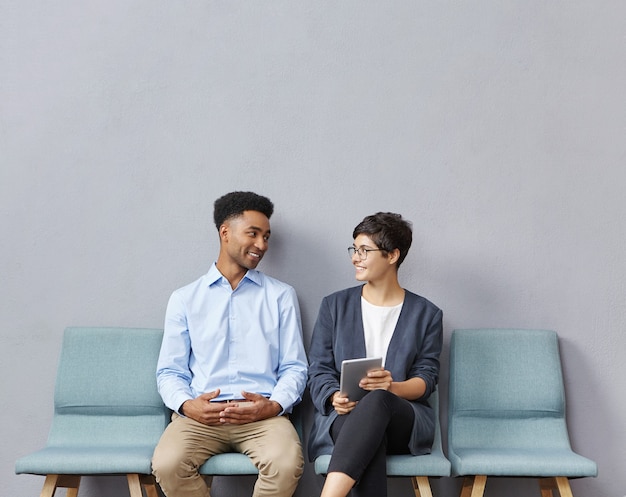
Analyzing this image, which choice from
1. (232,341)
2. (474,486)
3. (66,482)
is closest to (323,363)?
(232,341)

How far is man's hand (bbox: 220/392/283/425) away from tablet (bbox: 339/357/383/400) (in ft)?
1.04

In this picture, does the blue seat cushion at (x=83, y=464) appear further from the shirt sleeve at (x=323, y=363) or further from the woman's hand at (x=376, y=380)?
the woman's hand at (x=376, y=380)

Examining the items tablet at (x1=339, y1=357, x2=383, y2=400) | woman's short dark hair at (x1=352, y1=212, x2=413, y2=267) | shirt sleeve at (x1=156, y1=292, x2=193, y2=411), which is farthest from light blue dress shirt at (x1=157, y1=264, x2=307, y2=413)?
woman's short dark hair at (x1=352, y1=212, x2=413, y2=267)

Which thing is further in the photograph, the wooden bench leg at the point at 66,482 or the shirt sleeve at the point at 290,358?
the shirt sleeve at the point at 290,358

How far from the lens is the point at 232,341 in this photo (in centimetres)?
312

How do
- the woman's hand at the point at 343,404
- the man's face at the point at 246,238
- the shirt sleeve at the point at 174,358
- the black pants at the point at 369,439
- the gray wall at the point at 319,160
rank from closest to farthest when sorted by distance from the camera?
the black pants at the point at 369,439
the woman's hand at the point at 343,404
the shirt sleeve at the point at 174,358
the man's face at the point at 246,238
the gray wall at the point at 319,160

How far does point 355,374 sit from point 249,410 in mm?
445

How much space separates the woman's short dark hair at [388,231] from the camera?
3029 mm

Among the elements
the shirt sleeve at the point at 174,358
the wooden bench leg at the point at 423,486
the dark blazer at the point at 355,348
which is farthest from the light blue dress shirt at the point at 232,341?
the wooden bench leg at the point at 423,486

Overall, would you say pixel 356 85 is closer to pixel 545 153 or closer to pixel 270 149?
pixel 270 149

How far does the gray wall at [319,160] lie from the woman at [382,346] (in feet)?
0.96

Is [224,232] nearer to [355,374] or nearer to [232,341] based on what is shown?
[232,341]

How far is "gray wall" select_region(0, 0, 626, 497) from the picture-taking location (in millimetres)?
3369

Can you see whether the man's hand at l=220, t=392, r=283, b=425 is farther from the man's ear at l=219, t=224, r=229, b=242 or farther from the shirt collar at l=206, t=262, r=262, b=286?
the man's ear at l=219, t=224, r=229, b=242
